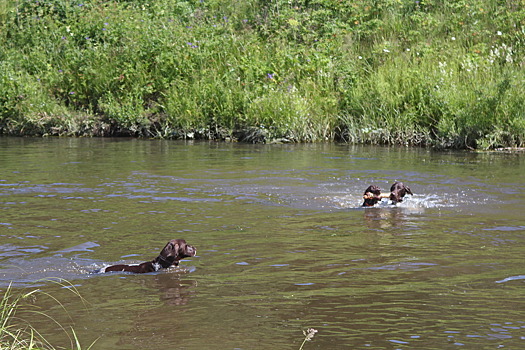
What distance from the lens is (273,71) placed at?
60.5 feet

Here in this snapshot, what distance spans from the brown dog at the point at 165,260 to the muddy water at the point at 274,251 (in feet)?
0.32

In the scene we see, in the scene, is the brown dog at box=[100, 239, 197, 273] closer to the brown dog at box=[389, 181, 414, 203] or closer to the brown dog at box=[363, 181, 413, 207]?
the brown dog at box=[363, 181, 413, 207]

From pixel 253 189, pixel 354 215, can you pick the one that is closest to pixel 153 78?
pixel 253 189

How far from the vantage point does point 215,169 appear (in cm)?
1278

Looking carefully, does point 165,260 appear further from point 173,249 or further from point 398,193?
point 398,193

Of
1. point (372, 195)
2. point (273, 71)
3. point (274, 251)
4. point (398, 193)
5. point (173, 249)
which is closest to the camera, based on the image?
point (173, 249)

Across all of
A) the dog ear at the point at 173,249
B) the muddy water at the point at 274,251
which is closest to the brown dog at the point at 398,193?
the muddy water at the point at 274,251

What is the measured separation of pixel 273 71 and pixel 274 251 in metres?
11.8

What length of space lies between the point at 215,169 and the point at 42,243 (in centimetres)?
552

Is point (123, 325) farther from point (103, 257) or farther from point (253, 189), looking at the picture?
point (253, 189)

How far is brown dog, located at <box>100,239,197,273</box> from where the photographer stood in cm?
640

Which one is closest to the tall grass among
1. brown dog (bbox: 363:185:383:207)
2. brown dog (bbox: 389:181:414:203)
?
brown dog (bbox: 363:185:383:207)

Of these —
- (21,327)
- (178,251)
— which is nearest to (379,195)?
(178,251)

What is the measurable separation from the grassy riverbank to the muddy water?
2.94 meters
